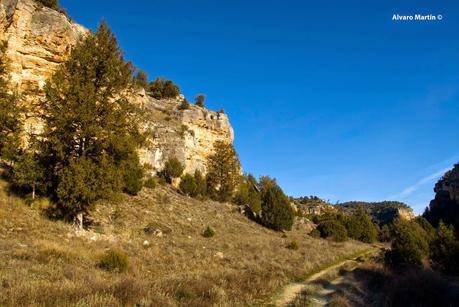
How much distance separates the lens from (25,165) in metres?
A: 22.0

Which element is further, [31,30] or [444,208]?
[444,208]

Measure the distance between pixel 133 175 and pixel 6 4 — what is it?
20.3 m

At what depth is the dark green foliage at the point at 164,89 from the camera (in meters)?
64.6

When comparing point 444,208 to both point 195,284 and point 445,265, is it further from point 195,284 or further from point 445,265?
point 195,284

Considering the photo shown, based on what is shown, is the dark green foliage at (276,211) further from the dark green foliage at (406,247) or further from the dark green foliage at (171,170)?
the dark green foliage at (406,247)

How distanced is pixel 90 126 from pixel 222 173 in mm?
35607

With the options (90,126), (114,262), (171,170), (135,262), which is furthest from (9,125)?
(171,170)

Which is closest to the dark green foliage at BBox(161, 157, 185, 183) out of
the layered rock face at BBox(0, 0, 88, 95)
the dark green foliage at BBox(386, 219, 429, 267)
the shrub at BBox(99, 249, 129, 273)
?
the layered rock face at BBox(0, 0, 88, 95)

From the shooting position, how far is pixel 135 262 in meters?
15.8

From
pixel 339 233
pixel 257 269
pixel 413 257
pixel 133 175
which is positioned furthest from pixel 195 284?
pixel 339 233

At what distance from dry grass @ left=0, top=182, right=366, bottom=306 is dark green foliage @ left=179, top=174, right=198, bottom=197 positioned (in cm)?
1190

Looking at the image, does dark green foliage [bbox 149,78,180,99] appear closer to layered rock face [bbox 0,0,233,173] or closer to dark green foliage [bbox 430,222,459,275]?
layered rock face [bbox 0,0,233,173]

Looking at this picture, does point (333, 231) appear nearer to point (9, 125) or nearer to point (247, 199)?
point (247, 199)

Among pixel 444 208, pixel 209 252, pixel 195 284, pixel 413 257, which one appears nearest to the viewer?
pixel 195 284
